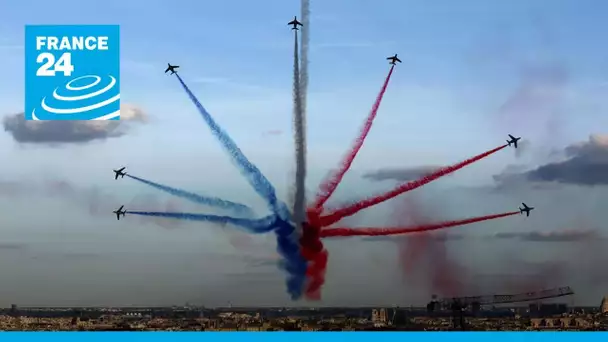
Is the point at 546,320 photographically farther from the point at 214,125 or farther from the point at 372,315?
the point at 214,125

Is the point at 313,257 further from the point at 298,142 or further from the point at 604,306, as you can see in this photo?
the point at 604,306

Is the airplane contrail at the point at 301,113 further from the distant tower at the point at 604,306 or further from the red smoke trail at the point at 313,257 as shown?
the distant tower at the point at 604,306

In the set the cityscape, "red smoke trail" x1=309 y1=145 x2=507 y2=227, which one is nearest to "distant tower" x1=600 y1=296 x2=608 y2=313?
the cityscape

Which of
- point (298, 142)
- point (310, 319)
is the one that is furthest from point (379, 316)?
point (298, 142)

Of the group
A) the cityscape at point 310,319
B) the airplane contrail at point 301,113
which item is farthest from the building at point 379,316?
the airplane contrail at point 301,113

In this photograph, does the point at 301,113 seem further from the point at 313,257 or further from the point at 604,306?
the point at 604,306

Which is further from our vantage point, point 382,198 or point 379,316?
point 379,316

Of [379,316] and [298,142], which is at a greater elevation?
[298,142]

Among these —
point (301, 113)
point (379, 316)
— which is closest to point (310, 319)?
point (379, 316)
